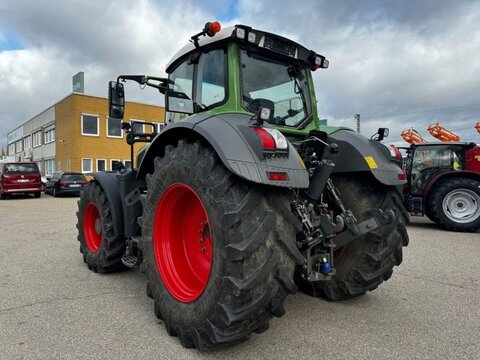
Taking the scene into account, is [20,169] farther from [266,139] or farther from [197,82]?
[266,139]

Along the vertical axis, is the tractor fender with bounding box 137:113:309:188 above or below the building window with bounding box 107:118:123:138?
below

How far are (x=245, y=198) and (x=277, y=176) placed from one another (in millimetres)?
255

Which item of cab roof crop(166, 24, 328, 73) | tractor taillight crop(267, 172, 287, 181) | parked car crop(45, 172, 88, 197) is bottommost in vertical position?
parked car crop(45, 172, 88, 197)

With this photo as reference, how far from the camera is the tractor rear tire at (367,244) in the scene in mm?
3209

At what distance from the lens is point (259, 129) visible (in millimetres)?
2543

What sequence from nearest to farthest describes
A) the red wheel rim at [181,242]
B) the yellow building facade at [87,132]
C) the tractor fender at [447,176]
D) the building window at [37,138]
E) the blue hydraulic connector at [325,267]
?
1. the blue hydraulic connector at [325,267]
2. the red wheel rim at [181,242]
3. the tractor fender at [447,176]
4. the yellow building facade at [87,132]
5. the building window at [37,138]

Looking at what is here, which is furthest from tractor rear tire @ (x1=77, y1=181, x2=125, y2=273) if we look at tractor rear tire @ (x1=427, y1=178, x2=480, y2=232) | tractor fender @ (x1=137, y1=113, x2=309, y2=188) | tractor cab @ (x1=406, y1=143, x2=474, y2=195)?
tractor cab @ (x1=406, y1=143, x2=474, y2=195)

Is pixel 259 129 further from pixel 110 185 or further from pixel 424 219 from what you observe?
pixel 424 219

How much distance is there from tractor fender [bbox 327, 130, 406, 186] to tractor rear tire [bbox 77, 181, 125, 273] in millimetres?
2709

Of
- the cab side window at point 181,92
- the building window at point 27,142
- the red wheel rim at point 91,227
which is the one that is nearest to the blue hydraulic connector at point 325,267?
the cab side window at point 181,92

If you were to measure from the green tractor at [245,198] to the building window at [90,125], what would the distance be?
80.5ft

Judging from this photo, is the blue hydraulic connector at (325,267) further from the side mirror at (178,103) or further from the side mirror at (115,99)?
the side mirror at (115,99)

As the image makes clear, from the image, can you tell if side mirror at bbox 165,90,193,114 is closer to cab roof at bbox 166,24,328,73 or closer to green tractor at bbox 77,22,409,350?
green tractor at bbox 77,22,409,350

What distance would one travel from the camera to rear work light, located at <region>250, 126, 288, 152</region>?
2452 mm
